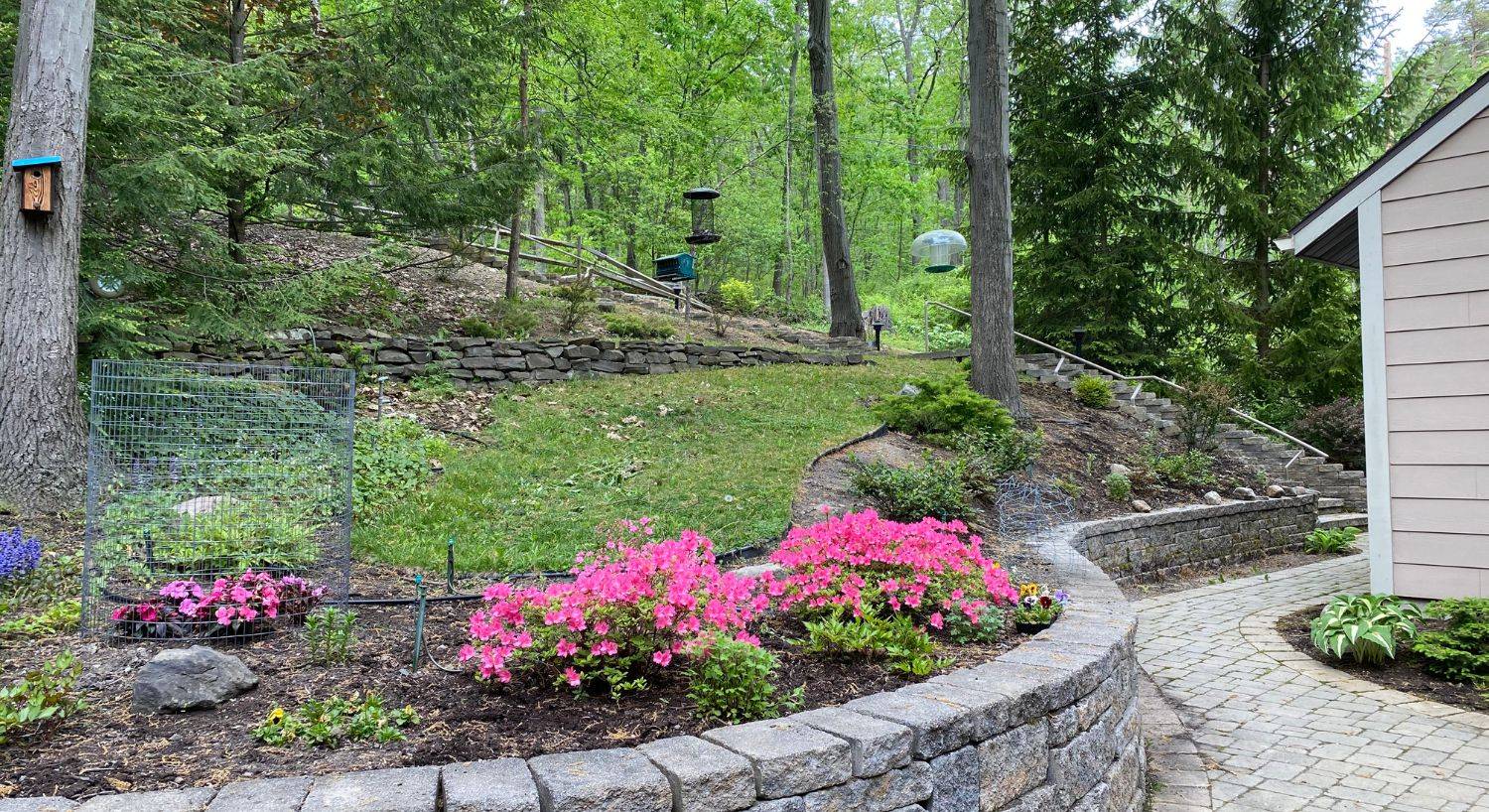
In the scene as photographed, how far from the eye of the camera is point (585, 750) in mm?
2051

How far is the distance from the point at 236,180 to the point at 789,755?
7878 mm

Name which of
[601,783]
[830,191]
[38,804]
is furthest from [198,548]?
[830,191]

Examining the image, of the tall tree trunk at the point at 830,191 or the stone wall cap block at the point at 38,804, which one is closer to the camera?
the stone wall cap block at the point at 38,804

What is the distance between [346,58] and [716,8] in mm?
9417

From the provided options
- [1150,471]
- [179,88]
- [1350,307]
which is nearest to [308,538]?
[179,88]

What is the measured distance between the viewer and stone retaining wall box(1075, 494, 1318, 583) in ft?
21.2

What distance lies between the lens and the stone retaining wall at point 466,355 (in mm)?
7703

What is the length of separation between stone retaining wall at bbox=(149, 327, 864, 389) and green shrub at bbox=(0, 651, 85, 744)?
5234mm

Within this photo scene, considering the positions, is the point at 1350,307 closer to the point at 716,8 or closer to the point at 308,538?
the point at 716,8

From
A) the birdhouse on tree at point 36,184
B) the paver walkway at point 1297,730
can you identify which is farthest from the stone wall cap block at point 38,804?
the birdhouse on tree at point 36,184

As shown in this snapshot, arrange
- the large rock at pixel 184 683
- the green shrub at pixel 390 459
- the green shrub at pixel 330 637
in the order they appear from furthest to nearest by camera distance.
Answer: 1. the green shrub at pixel 390 459
2. the green shrub at pixel 330 637
3. the large rock at pixel 184 683

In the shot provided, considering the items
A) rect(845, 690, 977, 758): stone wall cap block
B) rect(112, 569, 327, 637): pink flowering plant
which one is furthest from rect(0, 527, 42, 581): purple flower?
rect(845, 690, 977, 758): stone wall cap block

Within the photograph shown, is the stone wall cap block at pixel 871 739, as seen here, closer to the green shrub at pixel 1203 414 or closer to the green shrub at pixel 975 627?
the green shrub at pixel 975 627

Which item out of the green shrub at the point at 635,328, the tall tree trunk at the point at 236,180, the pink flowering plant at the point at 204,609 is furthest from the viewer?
the green shrub at the point at 635,328
